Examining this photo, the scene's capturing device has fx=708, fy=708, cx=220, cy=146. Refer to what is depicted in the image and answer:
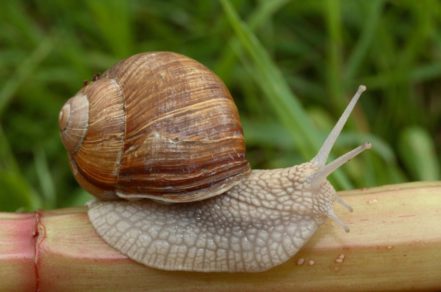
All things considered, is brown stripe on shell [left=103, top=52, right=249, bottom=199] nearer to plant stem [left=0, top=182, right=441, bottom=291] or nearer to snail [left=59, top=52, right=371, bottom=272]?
snail [left=59, top=52, right=371, bottom=272]

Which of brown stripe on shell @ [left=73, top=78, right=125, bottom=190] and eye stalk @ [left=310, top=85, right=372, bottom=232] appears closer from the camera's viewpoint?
eye stalk @ [left=310, top=85, right=372, bottom=232]

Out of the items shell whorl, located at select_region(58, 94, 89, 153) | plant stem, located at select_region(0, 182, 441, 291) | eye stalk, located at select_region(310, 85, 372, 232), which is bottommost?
plant stem, located at select_region(0, 182, 441, 291)

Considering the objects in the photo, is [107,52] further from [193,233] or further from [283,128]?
[193,233]

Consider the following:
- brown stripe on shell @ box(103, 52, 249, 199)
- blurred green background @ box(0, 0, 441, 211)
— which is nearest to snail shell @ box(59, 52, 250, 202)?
brown stripe on shell @ box(103, 52, 249, 199)

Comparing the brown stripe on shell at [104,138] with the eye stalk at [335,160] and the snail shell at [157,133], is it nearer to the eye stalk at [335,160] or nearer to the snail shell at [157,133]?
the snail shell at [157,133]

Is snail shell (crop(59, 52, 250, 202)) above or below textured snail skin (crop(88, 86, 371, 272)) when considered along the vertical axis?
above

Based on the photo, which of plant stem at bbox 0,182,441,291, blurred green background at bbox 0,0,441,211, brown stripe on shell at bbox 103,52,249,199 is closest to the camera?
plant stem at bbox 0,182,441,291

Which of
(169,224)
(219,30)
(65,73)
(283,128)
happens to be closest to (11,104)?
(65,73)
